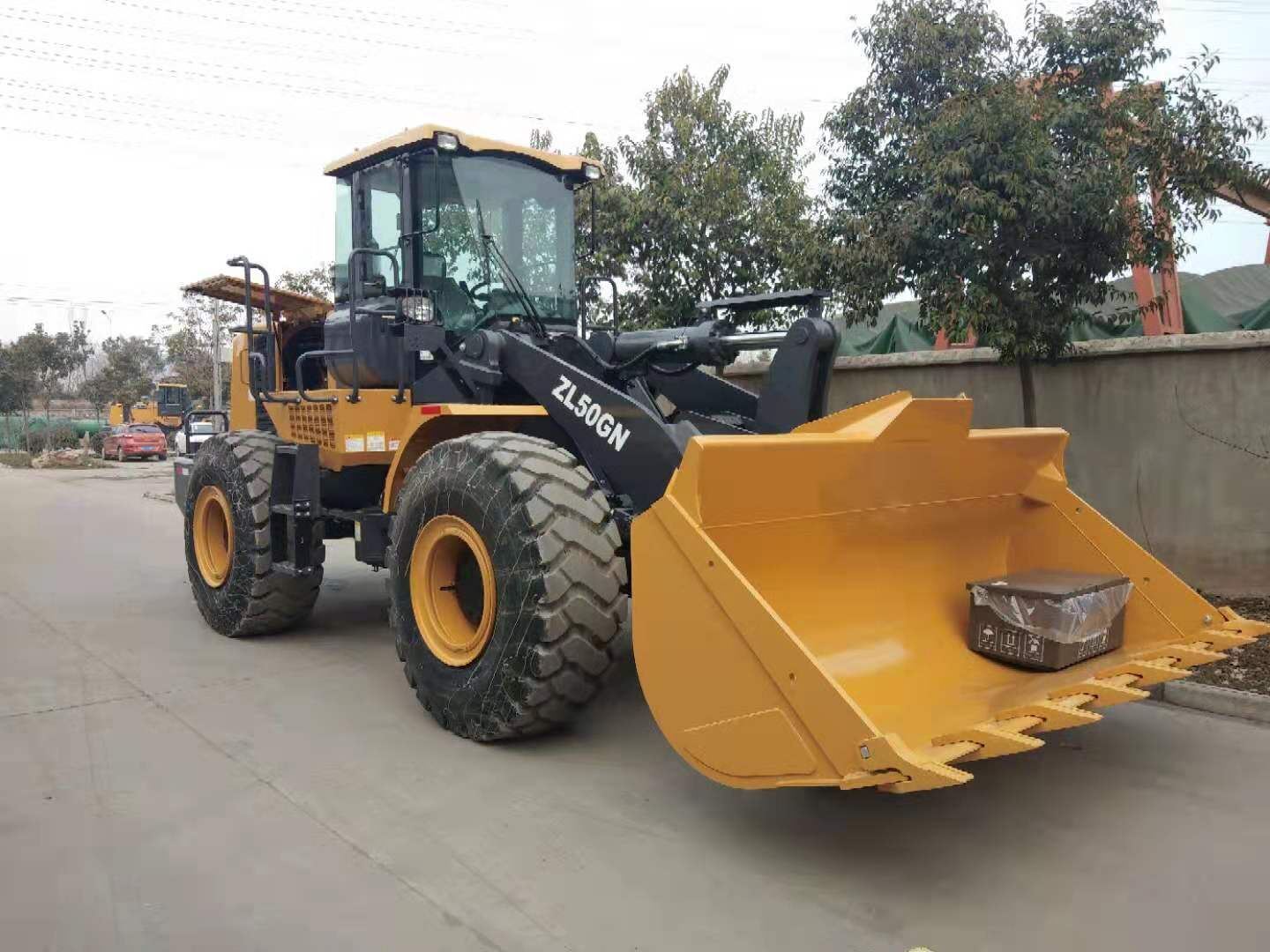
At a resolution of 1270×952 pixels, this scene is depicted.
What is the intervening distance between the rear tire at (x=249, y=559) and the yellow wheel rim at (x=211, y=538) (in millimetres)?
47

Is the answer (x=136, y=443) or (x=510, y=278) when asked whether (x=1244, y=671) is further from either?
(x=136, y=443)

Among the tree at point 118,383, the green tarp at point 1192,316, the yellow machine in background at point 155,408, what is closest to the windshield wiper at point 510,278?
the green tarp at point 1192,316

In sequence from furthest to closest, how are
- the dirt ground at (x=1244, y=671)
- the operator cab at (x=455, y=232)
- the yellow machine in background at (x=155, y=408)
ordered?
the yellow machine in background at (x=155, y=408) < the operator cab at (x=455, y=232) < the dirt ground at (x=1244, y=671)

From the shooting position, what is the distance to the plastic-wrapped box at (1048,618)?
4.07m

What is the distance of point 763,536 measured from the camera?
13.0 ft

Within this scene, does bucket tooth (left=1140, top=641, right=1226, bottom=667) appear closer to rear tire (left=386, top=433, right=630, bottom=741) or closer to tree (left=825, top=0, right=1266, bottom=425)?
rear tire (left=386, top=433, right=630, bottom=741)

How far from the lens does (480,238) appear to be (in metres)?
5.70

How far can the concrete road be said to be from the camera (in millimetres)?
2963

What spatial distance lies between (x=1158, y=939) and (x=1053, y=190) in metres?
4.78

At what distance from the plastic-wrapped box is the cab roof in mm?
3637

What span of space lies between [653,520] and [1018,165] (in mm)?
4157

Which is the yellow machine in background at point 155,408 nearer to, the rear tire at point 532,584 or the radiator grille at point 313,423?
the radiator grille at point 313,423

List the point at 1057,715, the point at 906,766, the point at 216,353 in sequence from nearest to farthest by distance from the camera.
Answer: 1. the point at 906,766
2. the point at 1057,715
3. the point at 216,353

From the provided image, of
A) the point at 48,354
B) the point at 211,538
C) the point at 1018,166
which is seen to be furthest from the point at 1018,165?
the point at 48,354
